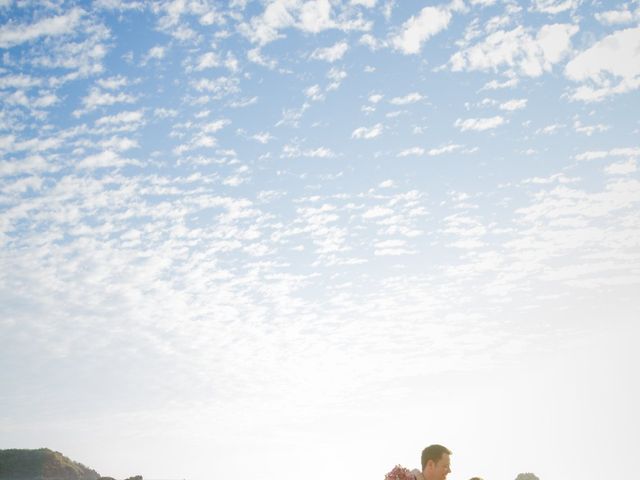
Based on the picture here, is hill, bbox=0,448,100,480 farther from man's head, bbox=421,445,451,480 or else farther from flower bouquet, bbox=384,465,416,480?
man's head, bbox=421,445,451,480

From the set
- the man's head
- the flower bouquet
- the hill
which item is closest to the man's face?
the man's head

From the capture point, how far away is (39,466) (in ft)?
141

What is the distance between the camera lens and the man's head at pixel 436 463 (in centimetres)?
749

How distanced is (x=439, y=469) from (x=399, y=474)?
74 cm

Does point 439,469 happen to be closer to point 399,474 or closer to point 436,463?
point 436,463

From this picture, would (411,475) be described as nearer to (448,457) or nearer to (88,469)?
(448,457)

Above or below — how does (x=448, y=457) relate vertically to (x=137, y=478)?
above

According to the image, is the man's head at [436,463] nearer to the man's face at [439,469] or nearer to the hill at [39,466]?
the man's face at [439,469]

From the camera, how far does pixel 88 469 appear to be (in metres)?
47.1

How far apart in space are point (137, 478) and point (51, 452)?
13.8 m

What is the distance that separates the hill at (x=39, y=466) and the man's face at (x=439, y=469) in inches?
1789

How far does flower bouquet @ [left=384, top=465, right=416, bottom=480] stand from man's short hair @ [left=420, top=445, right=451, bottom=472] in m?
0.33

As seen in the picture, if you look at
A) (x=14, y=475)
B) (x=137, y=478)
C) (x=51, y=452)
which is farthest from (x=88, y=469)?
(x=137, y=478)

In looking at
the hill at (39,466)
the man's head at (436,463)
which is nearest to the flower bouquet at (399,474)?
the man's head at (436,463)
